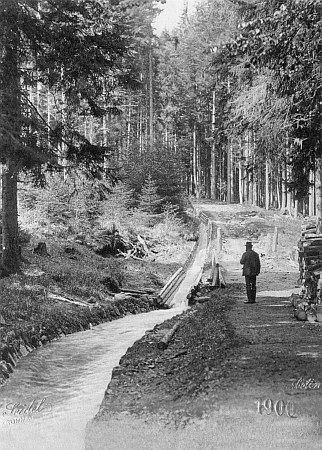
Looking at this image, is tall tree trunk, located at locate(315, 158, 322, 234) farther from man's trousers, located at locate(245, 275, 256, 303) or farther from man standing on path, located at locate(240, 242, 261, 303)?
man's trousers, located at locate(245, 275, 256, 303)

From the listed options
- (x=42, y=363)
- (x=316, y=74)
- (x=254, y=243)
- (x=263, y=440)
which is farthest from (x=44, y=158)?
(x=263, y=440)

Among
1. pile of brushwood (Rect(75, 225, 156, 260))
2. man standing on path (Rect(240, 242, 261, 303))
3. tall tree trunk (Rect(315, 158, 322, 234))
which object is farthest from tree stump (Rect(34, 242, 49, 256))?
tall tree trunk (Rect(315, 158, 322, 234))

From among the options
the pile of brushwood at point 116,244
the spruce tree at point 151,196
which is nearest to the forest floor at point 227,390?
the spruce tree at point 151,196

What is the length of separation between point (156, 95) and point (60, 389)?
582 centimetres

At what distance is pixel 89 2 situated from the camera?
8.20m

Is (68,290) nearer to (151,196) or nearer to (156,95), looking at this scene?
(151,196)

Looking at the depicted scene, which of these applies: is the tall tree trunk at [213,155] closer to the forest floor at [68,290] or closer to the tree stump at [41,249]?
the forest floor at [68,290]

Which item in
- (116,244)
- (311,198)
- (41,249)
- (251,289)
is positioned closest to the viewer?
(311,198)

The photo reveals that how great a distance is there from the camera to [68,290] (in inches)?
448

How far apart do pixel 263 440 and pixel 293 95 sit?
4126 mm

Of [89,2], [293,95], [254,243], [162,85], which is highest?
[89,2]

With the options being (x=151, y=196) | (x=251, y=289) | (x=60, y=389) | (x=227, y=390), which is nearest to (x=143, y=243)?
(x=151, y=196)

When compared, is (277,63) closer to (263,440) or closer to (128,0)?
(128,0)

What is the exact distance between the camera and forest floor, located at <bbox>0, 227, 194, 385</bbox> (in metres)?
8.12
